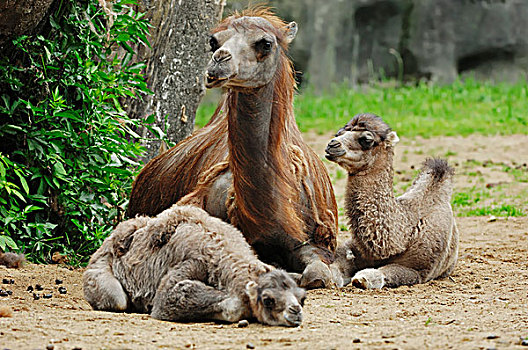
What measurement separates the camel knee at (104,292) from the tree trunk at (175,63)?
8.19 ft

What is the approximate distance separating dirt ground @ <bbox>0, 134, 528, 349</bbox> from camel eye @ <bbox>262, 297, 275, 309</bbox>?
119 millimetres

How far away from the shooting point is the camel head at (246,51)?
4836mm

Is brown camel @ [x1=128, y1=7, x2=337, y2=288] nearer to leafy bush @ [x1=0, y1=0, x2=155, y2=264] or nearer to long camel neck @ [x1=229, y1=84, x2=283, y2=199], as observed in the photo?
long camel neck @ [x1=229, y1=84, x2=283, y2=199]

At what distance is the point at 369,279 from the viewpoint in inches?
205

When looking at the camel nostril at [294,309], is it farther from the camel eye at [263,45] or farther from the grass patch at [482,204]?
the grass patch at [482,204]

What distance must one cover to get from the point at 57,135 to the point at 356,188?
2.22 meters

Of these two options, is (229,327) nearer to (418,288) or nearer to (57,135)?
(418,288)

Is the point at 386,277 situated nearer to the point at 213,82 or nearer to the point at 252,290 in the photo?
the point at 252,290

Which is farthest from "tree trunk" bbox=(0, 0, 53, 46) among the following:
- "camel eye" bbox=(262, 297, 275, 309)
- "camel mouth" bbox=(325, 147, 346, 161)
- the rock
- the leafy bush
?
the rock

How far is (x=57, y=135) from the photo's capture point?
18.2 ft

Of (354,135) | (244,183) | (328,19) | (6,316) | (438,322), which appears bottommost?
(6,316)

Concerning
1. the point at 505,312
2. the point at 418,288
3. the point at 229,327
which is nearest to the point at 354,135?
the point at 418,288

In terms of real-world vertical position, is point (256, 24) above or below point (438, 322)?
above

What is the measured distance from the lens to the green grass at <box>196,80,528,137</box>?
1276 centimetres
